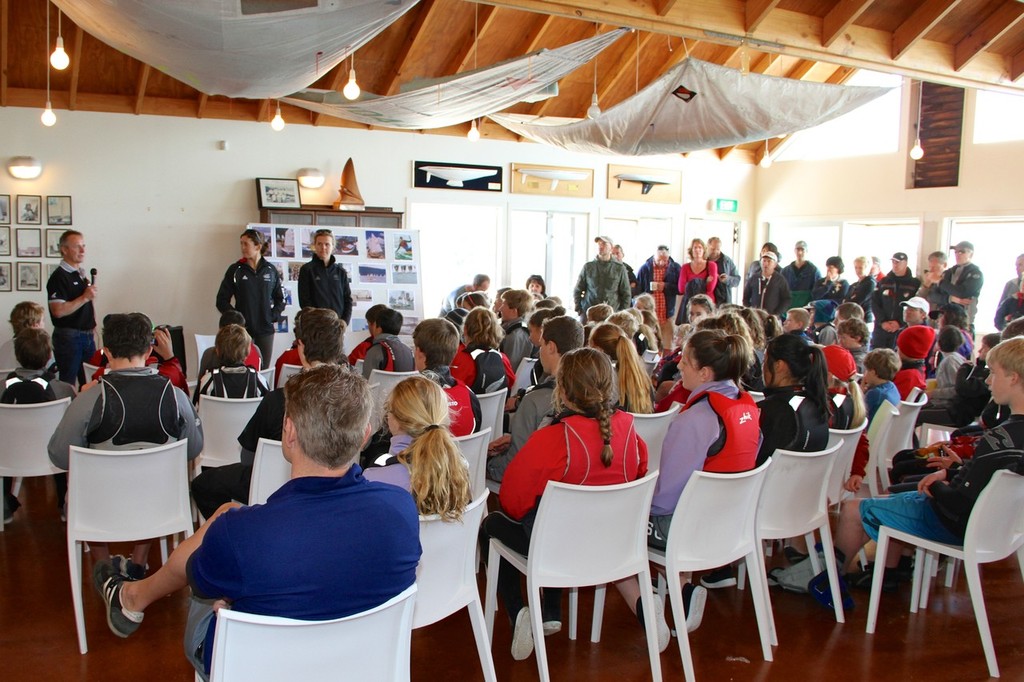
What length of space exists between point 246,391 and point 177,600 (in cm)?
113

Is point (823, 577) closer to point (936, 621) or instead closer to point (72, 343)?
point (936, 621)

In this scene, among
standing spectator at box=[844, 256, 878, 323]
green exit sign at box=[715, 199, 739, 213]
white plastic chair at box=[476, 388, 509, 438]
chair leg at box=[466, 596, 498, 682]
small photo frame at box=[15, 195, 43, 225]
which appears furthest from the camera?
green exit sign at box=[715, 199, 739, 213]

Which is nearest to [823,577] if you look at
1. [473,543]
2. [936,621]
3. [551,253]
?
[936,621]

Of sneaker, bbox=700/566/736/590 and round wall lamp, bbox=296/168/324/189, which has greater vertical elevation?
round wall lamp, bbox=296/168/324/189

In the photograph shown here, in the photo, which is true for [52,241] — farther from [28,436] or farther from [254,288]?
[28,436]

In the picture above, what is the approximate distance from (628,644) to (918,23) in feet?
21.0

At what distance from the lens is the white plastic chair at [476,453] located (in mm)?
3119

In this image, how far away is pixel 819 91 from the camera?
612 centimetres

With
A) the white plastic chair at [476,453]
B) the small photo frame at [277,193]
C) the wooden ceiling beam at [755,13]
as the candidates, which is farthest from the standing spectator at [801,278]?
the white plastic chair at [476,453]

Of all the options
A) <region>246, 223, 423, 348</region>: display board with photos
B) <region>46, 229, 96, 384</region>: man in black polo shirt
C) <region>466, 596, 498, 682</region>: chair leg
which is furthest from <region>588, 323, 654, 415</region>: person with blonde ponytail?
<region>246, 223, 423, 348</region>: display board with photos

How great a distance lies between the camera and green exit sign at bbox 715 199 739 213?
40.5 feet

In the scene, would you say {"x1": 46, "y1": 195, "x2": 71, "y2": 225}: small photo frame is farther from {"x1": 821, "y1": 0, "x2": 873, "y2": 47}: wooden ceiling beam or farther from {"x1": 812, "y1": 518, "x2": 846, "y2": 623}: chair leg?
{"x1": 812, "y1": 518, "x2": 846, "y2": 623}: chair leg

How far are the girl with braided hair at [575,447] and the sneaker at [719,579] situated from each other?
47.2 inches

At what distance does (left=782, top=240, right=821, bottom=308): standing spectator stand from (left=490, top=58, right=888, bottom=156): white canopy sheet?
3443 millimetres
